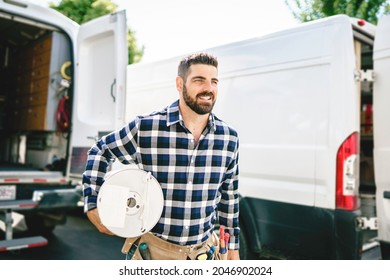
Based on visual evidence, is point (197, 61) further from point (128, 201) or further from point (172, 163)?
point (128, 201)

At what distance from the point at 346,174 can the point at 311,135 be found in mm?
339

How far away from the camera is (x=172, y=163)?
4.81 feet

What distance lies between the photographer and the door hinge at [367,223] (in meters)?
2.48

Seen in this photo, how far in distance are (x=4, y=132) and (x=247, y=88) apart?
3673 mm

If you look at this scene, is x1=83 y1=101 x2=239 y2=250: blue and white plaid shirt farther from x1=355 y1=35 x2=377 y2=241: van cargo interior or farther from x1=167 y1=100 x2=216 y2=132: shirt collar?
x1=355 y1=35 x2=377 y2=241: van cargo interior

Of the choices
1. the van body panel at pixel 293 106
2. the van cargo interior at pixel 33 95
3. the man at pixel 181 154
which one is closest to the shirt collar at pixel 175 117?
the man at pixel 181 154

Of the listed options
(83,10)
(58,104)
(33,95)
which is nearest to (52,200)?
(58,104)

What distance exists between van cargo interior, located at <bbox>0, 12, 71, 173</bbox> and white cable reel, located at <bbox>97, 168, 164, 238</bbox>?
8.02 ft

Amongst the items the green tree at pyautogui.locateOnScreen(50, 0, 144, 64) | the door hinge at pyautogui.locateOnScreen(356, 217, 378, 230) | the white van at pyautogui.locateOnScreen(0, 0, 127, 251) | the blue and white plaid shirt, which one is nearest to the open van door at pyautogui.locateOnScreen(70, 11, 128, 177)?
the white van at pyautogui.locateOnScreen(0, 0, 127, 251)

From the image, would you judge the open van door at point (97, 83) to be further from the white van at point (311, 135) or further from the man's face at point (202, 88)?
the man's face at point (202, 88)

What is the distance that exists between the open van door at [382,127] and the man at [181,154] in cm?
149

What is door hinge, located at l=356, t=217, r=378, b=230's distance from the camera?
2.48m

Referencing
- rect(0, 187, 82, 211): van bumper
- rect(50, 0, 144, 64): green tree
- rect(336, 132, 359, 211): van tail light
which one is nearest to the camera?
rect(336, 132, 359, 211): van tail light
